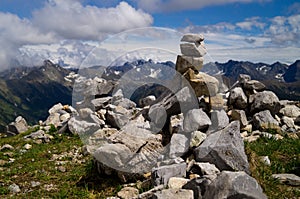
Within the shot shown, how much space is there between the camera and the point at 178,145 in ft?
42.7

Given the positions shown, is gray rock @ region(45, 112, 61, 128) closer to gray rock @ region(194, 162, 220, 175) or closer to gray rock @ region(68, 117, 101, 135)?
gray rock @ region(68, 117, 101, 135)

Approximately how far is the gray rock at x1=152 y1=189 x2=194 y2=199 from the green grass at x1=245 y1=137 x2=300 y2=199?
2.87 m

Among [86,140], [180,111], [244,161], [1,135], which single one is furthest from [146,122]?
[1,135]

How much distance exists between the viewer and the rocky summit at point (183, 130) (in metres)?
9.85

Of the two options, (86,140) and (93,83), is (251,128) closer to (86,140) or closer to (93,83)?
(86,140)

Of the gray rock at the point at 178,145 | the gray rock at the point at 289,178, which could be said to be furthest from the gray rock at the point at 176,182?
the gray rock at the point at 289,178

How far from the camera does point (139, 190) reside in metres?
11.0

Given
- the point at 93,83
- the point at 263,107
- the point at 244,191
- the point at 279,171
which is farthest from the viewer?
the point at 93,83

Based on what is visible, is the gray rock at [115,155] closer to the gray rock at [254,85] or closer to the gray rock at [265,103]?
the gray rock at [265,103]

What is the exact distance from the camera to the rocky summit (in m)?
9.85

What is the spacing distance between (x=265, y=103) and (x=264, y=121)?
1.76m

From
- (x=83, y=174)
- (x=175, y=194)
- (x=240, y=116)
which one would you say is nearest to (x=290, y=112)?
(x=240, y=116)

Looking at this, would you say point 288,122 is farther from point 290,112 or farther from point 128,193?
point 128,193

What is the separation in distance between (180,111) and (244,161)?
604cm
